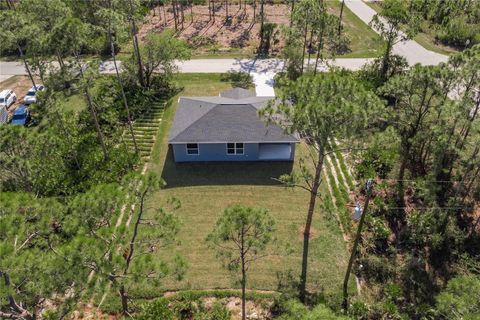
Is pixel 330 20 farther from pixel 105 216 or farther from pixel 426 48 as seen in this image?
pixel 105 216

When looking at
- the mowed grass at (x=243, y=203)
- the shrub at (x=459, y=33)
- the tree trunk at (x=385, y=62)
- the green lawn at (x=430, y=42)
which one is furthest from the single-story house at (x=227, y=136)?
the shrub at (x=459, y=33)

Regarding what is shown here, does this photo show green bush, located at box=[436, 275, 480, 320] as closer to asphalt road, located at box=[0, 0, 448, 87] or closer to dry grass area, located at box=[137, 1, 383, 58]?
asphalt road, located at box=[0, 0, 448, 87]

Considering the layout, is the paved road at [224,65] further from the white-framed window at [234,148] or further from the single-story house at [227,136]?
the white-framed window at [234,148]

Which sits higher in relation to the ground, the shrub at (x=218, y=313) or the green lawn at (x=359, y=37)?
the green lawn at (x=359, y=37)

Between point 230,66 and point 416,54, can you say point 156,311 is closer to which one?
point 230,66

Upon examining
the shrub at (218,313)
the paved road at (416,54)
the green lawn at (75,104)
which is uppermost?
the paved road at (416,54)
